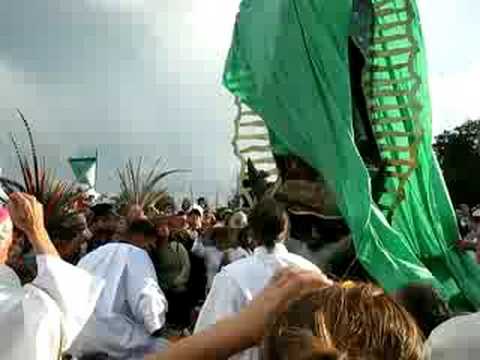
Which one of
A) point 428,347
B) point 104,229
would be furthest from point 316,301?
point 104,229

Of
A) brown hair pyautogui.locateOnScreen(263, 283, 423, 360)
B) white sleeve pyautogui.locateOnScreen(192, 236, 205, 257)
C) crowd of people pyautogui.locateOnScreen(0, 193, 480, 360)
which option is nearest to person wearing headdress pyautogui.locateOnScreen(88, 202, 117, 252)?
crowd of people pyautogui.locateOnScreen(0, 193, 480, 360)

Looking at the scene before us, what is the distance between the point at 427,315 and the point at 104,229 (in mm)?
4312

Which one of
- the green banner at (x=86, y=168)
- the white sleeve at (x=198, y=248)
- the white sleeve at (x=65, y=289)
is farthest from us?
the green banner at (x=86, y=168)

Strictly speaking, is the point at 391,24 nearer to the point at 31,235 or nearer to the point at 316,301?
the point at 31,235

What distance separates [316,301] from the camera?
135cm

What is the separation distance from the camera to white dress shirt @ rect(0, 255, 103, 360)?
8.04 feet

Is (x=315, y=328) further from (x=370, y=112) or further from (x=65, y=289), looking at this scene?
(x=370, y=112)

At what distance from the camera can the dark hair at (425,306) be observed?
10.2 feet

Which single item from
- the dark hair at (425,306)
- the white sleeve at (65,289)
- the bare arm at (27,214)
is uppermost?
the bare arm at (27,214)

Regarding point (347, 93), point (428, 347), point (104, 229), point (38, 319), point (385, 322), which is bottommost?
point (104, 229)

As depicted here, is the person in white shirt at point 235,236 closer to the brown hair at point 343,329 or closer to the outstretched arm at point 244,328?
the outstretched arm at point 244,328

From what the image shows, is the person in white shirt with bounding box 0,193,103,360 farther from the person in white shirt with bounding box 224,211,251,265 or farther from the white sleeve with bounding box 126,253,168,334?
the person in white shirt with bounding box 224,211,251,265

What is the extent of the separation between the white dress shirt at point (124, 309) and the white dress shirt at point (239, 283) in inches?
51.3

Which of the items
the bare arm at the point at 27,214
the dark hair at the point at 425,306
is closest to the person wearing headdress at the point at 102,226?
the dark hair at the point at 425,306
